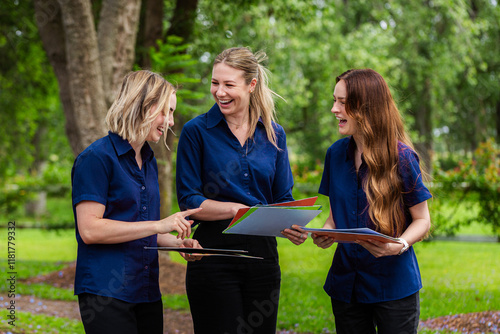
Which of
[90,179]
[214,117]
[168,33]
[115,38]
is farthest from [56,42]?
[90,179]

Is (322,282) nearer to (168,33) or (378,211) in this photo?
(168,33)

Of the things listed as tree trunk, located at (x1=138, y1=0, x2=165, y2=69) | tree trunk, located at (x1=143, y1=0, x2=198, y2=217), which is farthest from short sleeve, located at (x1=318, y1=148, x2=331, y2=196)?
tree trunk, located at (x1=138, y1=0, x2=165, y2=69)

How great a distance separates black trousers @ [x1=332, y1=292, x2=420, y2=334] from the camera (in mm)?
2582

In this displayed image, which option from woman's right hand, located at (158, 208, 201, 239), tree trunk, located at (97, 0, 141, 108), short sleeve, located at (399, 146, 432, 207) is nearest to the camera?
woman's right hand, located at (158, 208, 201, 239)

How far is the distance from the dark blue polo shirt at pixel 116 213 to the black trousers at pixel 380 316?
0.93 metres

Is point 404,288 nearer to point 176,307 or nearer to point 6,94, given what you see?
point 176,307

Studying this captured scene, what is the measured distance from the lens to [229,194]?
284 centimetres

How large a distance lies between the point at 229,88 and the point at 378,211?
98 centimetres

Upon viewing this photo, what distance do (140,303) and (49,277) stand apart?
6.90 m

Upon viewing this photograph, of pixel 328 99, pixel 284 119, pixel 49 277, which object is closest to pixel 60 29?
pixel 49 277

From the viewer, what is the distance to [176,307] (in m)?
6.65

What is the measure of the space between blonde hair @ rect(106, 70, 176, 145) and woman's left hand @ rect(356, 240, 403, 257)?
109cm

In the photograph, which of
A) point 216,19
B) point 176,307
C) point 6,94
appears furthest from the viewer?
point 6,94

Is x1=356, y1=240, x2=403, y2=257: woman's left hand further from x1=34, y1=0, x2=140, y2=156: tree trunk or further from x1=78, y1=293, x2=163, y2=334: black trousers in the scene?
x1=34, y1=0, x2=140, y2=156: tree trunk
